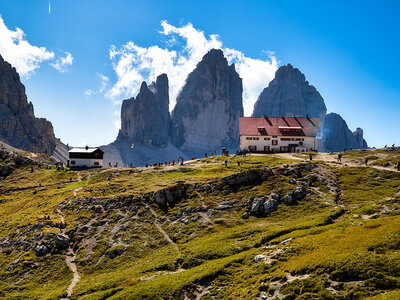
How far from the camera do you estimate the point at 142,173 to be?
88125mm

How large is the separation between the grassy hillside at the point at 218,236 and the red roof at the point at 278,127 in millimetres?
29963

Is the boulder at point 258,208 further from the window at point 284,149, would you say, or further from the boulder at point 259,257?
the window at point 284,149

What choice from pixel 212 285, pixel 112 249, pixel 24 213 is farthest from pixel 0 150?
pixel 212 285

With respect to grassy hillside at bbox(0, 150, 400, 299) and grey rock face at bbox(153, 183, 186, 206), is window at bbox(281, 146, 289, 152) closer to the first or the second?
grassy hillside at bbox(0, 150, 400, 299)

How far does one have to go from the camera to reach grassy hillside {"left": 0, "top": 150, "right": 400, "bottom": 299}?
25875mm

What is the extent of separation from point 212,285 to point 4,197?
8520 centimetres

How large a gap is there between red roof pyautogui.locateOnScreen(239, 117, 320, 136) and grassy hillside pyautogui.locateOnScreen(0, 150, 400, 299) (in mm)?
29963

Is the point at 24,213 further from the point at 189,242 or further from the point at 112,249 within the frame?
the point at 189,242

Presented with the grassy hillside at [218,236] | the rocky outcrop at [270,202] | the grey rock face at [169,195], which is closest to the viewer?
the grassy hillside at [218,236]

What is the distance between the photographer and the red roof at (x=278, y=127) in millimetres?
108125

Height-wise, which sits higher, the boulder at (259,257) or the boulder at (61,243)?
the boulder at (259,257)

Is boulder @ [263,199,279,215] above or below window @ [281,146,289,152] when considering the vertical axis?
below

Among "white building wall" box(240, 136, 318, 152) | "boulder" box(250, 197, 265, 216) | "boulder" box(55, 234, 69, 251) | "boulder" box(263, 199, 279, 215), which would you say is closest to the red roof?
"white building wall" box(240, 136, 318, 152)

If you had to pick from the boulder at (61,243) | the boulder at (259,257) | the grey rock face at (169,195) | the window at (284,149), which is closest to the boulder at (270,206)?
the boulder at (259,257)
